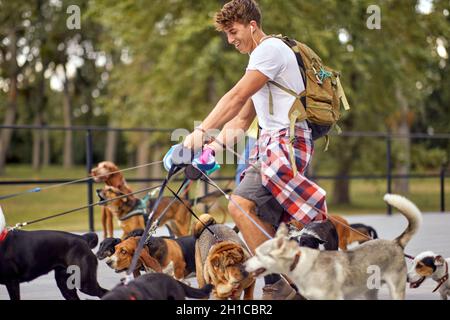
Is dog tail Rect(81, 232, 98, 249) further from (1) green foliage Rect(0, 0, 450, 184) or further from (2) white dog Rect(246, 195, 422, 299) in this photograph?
(1) green foliage Rect(0, 0, 450, 184)

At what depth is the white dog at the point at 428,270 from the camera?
4738 millimetres

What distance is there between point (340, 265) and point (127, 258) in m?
1.82

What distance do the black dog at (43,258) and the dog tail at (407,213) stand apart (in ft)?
6.24

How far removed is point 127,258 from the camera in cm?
499

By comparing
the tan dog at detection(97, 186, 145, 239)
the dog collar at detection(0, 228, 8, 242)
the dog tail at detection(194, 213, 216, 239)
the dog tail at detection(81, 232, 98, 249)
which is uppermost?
the dog collar at detection(0, 228, 8, 242)

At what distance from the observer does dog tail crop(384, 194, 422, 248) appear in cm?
390

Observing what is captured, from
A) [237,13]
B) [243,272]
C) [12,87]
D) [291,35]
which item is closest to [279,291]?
[243,272]

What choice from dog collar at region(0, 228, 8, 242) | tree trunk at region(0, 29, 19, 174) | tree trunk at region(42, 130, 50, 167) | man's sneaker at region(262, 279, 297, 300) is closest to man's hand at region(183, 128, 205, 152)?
man's sneaker at region(262, 279, 297, 300)

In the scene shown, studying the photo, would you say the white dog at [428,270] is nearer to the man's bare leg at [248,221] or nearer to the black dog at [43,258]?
the man's bare leg at [248,221]

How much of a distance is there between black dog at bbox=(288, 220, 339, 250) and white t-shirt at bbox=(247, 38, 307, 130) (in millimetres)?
1122

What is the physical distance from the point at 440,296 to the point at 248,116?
190 cm

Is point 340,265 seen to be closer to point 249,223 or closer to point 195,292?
point 249,223

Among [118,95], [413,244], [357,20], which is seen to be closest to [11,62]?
[118,95]

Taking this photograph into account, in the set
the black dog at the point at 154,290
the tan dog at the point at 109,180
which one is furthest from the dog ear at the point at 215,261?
the tan dog at the point at 109,180
